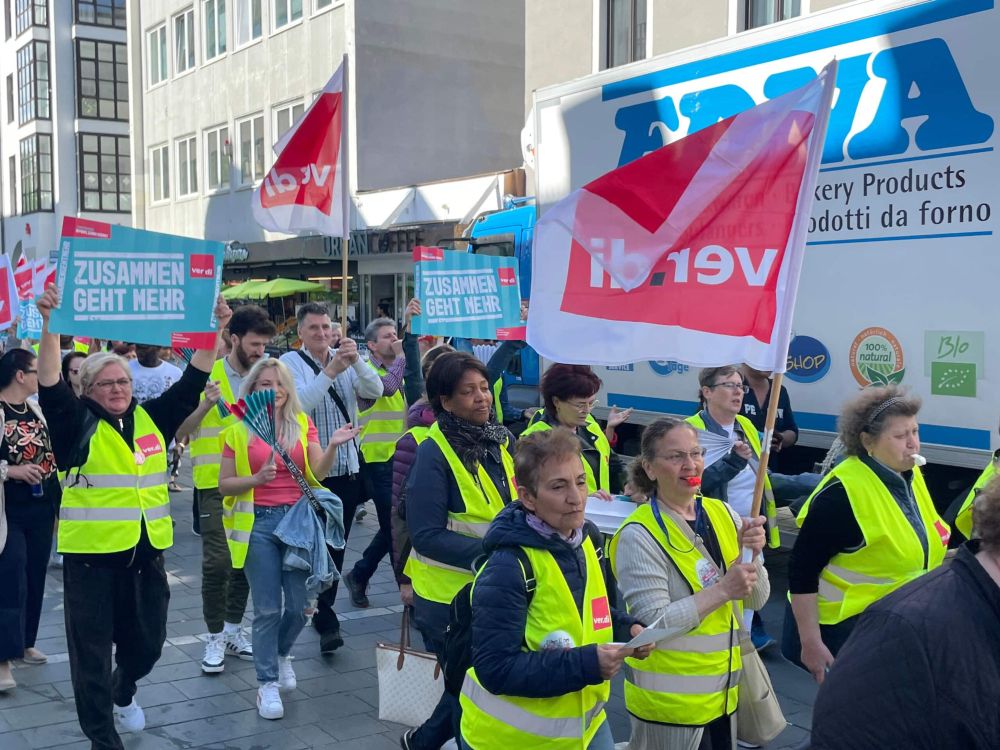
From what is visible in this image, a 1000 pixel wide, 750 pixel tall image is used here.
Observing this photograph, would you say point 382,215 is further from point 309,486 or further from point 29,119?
point 29,119

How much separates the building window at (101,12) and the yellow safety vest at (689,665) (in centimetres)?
4919

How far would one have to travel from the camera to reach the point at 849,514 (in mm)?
3801

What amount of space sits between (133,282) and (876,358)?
4283mm

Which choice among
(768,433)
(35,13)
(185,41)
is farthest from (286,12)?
(768,433)

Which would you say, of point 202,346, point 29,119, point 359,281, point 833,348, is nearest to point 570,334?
point 202,346

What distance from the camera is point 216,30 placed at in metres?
32.1

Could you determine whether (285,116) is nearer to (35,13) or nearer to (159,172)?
(159,172)

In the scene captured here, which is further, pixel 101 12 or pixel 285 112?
pixel 101 12

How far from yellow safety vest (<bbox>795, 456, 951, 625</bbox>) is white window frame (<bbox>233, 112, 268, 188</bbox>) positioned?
2716 cm

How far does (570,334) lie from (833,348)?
3561 mm

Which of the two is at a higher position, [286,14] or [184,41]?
[184,41]

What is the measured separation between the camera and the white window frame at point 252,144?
97.8 feet

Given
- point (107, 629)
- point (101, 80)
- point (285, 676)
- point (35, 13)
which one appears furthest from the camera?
point (101, 80)

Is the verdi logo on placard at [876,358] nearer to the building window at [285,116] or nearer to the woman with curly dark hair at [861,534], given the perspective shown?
the woman with curly dark hair at [861,534]
